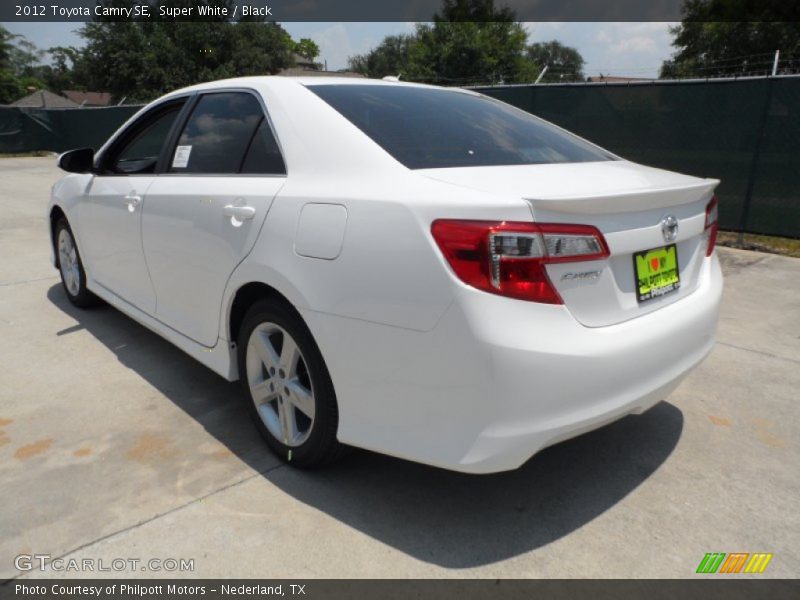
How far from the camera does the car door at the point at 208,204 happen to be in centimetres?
263

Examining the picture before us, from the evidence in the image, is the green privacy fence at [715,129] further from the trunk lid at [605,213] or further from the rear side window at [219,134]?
the rear side window at [219,134]

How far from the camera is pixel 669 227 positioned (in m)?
2.27

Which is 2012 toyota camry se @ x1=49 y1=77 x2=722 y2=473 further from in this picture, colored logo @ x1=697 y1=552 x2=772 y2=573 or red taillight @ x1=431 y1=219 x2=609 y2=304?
colored logo @ x1=697 y1=552 x2=772 y2=573

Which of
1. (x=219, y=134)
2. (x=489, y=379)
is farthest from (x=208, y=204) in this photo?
(x=489, y=379)

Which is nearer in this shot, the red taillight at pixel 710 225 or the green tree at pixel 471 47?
the red taillight at pixel 710 225

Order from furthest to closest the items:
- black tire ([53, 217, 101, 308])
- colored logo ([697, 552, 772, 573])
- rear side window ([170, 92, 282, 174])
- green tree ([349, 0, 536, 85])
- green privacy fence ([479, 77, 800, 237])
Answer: green tree ([349, 0, 536, 85]) < green privacy fence ([479, 77, 800, 237]) < black tire ([53, 217, 101, 308]) < rear side window ([170, 92, 282, 174]) < colored logo ([697, 552, 772, 573])

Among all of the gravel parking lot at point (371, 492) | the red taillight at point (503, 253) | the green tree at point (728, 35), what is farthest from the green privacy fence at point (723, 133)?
the green tree at point (728, 35)

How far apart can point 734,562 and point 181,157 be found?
2.99 m

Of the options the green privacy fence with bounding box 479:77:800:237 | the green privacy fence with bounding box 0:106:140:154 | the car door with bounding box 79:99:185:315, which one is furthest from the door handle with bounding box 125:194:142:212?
the green privacy fence with bounding box 0:106:140:154

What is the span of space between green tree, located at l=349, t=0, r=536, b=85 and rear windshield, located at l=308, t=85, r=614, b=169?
37.2 m

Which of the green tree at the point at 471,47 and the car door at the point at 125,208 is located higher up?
the green tree at the point at 471,47

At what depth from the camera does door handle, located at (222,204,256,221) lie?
255 centimetres

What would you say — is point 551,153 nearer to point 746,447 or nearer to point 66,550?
point 746,447

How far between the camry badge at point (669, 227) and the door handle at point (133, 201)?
2.63m
